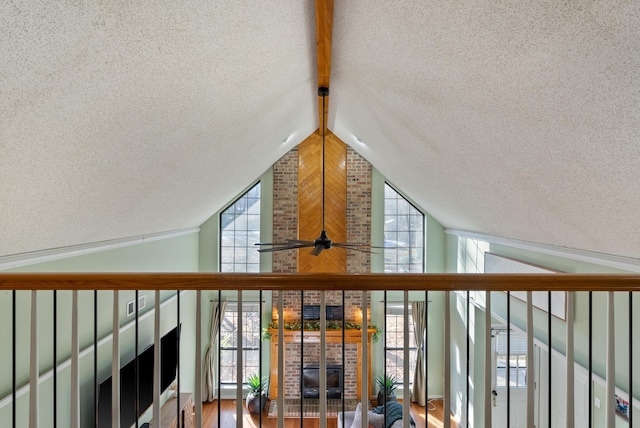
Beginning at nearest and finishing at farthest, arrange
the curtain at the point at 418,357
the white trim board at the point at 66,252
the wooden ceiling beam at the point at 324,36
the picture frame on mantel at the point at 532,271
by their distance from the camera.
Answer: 1. the wooden ceiling beam at the point at 324,36
2. the white trim board at the point at 66,252
3. the picture frame on mantel at the point at 532,271
4. the curtain at the point at 418,357

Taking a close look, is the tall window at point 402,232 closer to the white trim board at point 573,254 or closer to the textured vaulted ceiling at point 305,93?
the white trim board at point 573,254

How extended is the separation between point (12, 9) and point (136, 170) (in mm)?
1773

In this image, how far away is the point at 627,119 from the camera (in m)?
1.72

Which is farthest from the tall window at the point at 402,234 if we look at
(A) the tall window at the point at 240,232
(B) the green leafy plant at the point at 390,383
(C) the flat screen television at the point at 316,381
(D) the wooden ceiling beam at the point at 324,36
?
(D) the wooden ceiling beam at the point at 324,36

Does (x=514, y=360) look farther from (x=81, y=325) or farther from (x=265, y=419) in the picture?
(x=81, y=325)

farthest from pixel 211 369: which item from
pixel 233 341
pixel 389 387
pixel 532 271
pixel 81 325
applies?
pixel 532 271

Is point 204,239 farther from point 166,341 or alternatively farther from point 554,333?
point 554,333

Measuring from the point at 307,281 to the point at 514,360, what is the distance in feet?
19.3

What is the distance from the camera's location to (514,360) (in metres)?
5.97

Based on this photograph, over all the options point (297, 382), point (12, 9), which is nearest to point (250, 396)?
point (297, 382)

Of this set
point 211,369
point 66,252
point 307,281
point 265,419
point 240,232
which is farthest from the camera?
point 240,232

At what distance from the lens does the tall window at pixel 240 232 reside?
301 inches

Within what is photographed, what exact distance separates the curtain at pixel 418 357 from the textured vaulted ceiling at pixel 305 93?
3757 millimetres

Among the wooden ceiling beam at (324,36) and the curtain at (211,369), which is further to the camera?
the curtain at (211,369)
